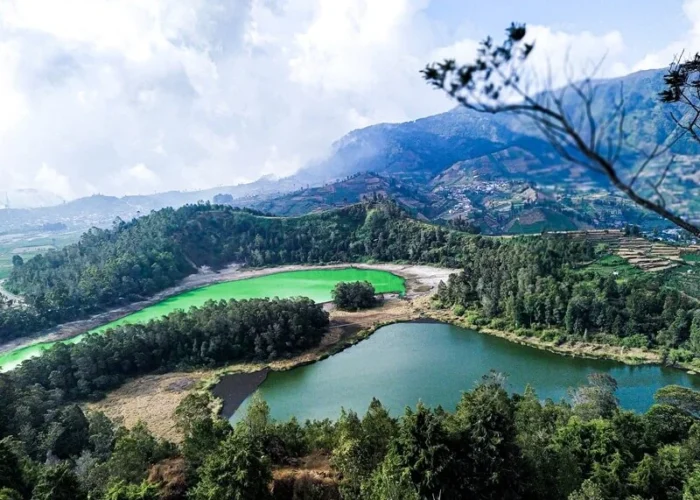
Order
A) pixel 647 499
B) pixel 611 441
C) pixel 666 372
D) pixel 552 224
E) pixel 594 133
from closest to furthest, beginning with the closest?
1. pixel 594 133
2. pixel 647 499
3. pixel 611 441
4. pixel 666 372
5. pixel 552 224

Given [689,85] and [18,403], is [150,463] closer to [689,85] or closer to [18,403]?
[18,403]

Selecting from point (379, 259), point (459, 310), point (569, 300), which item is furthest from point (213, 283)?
point (569, 300)

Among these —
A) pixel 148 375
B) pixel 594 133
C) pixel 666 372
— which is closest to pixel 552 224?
pixel 666 372

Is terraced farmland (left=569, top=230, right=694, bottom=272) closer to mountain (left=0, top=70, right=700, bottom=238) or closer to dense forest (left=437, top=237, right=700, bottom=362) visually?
dense forest (left=437, top=237, right=700, bottom=362)

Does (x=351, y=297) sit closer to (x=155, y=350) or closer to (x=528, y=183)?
(x=155, y=350)

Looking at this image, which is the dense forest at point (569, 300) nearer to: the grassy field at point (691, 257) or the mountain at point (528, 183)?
the mountain at point (528, 183)

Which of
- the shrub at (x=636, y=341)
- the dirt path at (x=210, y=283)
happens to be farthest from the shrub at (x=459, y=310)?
the shrub at (x=636, y=341)
